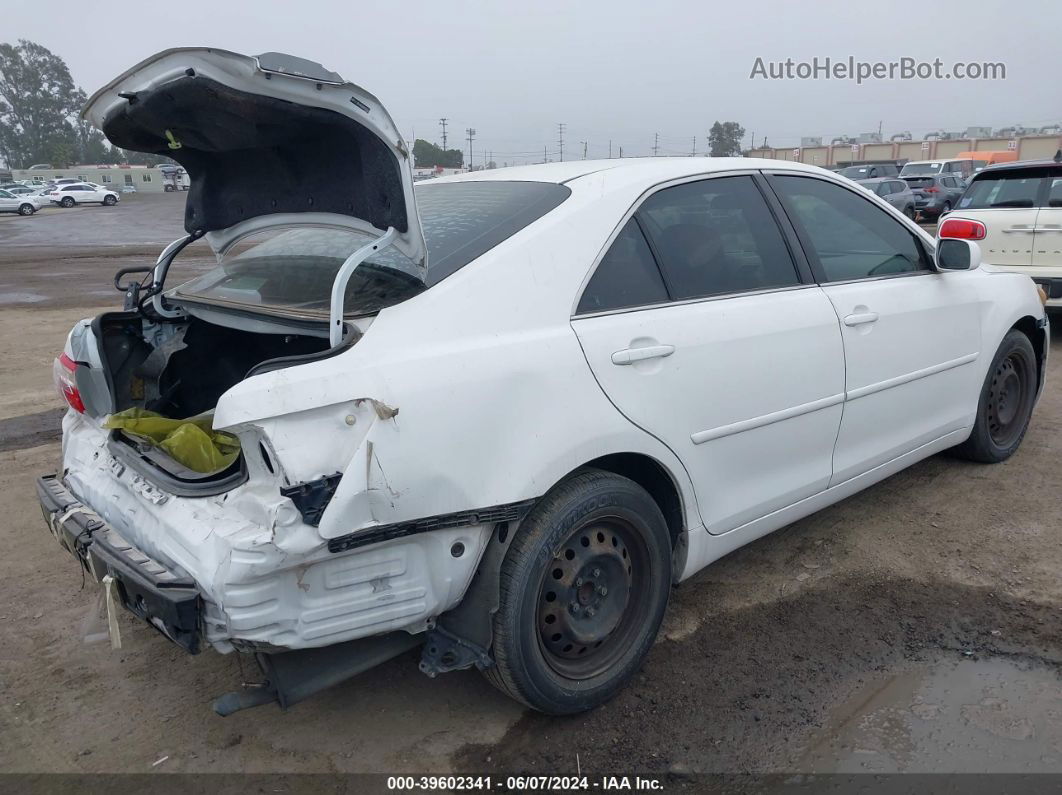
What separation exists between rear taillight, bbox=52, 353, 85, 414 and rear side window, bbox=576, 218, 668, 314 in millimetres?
1849

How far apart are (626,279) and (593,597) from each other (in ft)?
3.47

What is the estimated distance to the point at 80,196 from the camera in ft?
161

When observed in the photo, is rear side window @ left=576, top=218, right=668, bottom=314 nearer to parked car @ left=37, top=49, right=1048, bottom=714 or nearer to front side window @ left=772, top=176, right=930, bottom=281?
parked car @ left=37, top=49, right=1048, bottom=714

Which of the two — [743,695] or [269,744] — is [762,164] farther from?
[269,744]

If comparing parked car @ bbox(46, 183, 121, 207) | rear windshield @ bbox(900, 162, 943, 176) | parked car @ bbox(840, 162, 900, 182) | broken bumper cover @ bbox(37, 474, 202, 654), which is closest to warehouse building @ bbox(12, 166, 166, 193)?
parked car @ bbox(46, 183, 121, 207)

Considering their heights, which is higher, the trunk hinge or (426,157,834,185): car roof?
(426,157,834,185): car roof

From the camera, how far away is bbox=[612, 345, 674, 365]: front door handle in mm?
2674

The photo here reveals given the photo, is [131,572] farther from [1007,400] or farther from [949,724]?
[1007,400]

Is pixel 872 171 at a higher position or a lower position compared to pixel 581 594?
higher

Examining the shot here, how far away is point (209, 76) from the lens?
2.21 m

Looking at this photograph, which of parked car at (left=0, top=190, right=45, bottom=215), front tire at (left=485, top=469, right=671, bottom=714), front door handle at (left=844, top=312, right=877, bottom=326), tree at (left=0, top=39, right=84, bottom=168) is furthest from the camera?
tree at (left=0, top=39, right=84, bottom=168)

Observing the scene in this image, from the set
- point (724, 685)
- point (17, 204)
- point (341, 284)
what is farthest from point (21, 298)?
point (17, 204)

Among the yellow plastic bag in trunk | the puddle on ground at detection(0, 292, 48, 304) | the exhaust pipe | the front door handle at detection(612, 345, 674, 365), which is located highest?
the front door handle at detection(612, 345, 674, 365)

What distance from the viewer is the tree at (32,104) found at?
3757 inches
